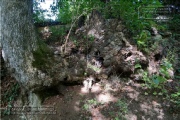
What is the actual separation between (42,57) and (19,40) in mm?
603

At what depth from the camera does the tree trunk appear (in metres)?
3.16

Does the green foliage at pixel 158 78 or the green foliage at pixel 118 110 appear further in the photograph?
the green foliage at pixel 158 78

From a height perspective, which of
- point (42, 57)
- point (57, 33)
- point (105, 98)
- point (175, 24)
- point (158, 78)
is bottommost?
point (105, 98)

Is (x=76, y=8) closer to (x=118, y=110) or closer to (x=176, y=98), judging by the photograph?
(x=118, y=110)

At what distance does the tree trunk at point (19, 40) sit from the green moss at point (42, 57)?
9 cm

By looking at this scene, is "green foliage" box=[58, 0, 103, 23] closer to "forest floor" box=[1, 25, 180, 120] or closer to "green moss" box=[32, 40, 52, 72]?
"green moss" box=[32, 40, 52, 72]

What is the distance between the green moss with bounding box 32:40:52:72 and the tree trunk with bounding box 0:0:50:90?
0.09m

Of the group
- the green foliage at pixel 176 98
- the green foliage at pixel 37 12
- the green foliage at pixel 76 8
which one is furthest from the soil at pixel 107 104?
the green foliage at pixel 37 12

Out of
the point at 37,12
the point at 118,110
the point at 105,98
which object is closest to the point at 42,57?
the point at 105,98

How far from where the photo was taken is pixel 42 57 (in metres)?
3.50

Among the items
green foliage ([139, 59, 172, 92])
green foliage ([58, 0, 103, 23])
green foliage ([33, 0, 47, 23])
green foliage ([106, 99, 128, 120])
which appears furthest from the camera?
green foliage ([33, 0, 47, 23])

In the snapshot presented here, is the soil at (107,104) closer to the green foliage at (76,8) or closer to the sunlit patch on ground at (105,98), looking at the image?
the sunlit patch on ground at (105,98)

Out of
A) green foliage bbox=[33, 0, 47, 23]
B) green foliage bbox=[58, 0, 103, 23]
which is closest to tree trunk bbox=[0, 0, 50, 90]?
green foliage bbox=[58, 0, 103, 23]

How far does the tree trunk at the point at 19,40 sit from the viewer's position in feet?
10.4
